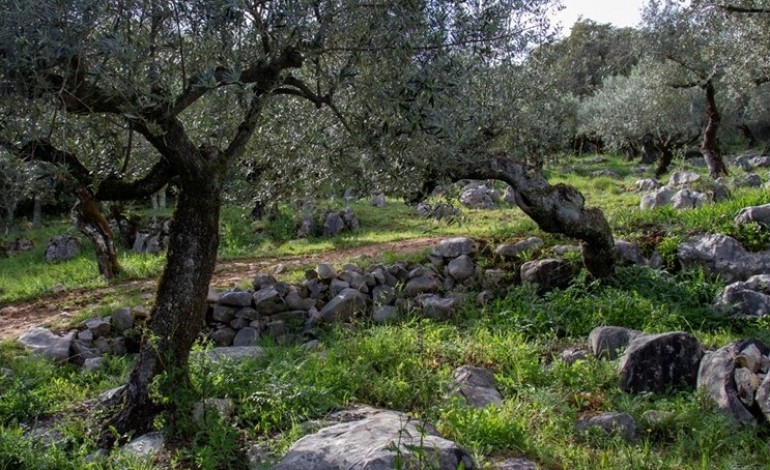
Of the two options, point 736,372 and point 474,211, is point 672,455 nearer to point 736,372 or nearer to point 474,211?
point 736,372

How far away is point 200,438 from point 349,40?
3.91 metres

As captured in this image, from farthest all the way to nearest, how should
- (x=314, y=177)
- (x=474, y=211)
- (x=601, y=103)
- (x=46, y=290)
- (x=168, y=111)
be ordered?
(x=601, y=103), (x=474, y=211), (x=46, y=290), (x=314, y=177), (x=168, y=111)

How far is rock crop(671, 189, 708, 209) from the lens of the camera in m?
13.8

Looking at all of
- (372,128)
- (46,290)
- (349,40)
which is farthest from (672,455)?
(46,290)

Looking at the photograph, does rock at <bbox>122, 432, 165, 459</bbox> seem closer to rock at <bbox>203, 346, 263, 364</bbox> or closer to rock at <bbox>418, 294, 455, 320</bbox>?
rock at <bbox>203, 346, 263, 364</bbox>

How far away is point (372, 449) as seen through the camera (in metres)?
4.99

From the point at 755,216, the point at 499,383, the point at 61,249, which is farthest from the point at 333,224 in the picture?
the point at 499,383

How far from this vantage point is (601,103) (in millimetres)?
34906

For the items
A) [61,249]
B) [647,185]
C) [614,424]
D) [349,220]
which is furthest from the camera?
[647,185]

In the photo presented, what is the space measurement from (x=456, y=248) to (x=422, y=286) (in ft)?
3.40

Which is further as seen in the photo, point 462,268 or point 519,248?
point 519,248

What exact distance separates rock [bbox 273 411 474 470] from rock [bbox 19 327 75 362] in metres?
5.23

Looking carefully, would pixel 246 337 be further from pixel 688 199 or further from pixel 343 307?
pixel 688 199

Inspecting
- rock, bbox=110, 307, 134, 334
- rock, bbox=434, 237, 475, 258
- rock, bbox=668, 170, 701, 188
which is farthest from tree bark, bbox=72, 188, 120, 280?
rock, bbox=668, 170, 701, 188
